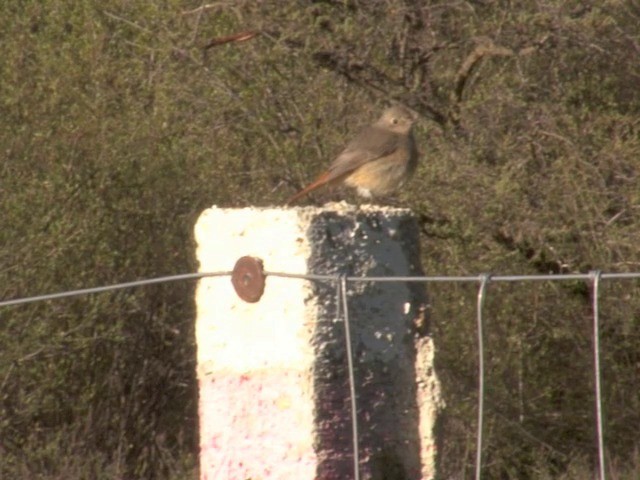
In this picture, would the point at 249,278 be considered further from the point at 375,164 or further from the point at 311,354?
the point at 375,164

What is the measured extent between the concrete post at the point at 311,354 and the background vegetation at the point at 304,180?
3.92 meters

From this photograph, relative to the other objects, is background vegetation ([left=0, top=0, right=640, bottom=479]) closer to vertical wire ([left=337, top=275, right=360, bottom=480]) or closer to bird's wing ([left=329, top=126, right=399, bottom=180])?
bird's wing ([left=329, top=126, right=399, bottom=180])

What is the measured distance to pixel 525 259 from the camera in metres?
7.73

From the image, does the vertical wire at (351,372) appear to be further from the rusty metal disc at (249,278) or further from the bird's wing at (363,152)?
the bird's wing at (363,152)

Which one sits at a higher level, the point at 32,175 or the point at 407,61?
the point at 407,61

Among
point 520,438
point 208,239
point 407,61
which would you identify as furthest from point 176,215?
point 208,239

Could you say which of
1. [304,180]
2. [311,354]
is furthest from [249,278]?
[304,180]

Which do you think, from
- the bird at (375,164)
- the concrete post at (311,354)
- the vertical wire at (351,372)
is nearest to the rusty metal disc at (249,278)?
the concrete post at (311,354)

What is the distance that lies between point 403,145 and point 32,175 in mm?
2258

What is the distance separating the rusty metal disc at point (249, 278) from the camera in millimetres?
2898

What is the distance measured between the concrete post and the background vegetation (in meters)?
3.92

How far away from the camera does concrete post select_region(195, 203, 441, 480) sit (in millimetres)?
2861

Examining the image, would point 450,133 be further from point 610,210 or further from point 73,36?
point 73,36

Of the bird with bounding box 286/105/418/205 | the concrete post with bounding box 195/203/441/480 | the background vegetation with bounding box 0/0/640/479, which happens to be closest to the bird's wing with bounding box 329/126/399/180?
the bird with bounding box 286/105/418/205
